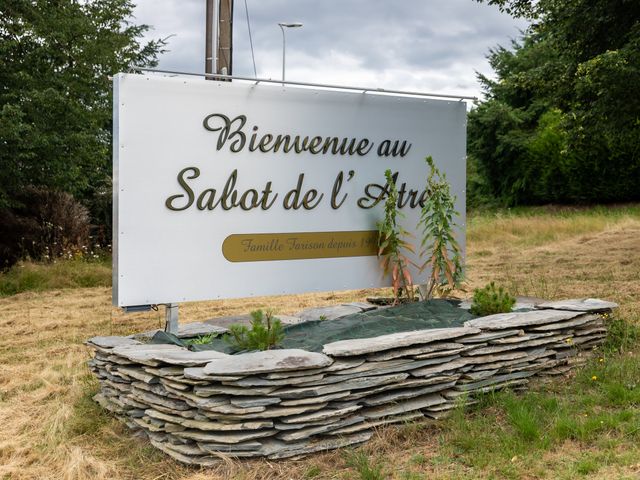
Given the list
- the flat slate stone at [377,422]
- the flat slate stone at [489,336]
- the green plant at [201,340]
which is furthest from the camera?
the green plant at [201,340]

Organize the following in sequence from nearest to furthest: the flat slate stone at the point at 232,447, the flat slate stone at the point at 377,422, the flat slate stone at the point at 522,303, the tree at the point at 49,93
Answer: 1. the flat slate stone at the point at 232,447
2. the flat slate stone at the point at 377,422
3. the flat slate stone at the point at 522,303
4. the tree at the point at 49,93

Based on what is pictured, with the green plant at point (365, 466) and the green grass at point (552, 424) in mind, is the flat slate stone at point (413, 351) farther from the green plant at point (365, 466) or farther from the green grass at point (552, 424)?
the green plant at point (365, 466)

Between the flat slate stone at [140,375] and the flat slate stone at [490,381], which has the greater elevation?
the flat slate stone at [140,375]

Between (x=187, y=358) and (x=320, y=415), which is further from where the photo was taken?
(x=187, y=358)

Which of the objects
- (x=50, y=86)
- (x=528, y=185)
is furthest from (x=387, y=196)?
(x=528, y=185)

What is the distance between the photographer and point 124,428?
17.2 feet

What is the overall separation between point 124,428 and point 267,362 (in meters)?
1.46

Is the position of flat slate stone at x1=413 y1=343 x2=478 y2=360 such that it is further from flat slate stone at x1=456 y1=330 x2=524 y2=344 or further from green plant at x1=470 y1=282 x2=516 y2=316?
green plant at x1=470 y1=282 x2=516 y2=316

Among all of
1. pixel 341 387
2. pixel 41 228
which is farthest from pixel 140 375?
pixel 41 228

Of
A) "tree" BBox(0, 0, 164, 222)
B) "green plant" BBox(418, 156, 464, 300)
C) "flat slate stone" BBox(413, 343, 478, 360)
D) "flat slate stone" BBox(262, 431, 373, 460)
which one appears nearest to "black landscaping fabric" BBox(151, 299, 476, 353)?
"green plant" BBox(418, 156, 464, 300)

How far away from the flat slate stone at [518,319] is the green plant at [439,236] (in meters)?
0.95

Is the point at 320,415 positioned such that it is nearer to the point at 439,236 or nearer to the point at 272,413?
the point at 272,413

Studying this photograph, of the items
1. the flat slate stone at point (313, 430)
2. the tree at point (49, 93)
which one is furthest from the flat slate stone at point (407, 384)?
the tree at point (49, 93)

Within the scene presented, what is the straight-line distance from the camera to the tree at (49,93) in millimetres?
12266
